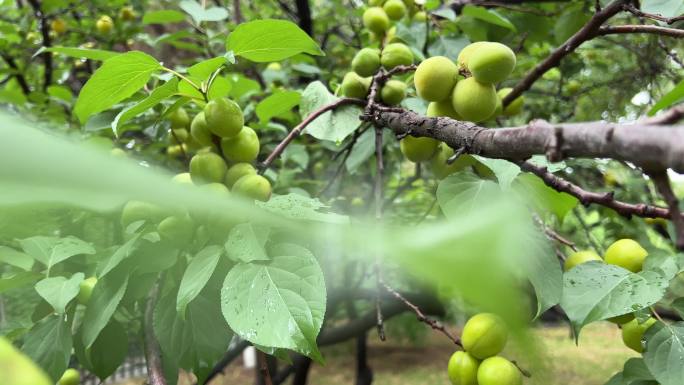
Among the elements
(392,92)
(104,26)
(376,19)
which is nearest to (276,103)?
(392,92)

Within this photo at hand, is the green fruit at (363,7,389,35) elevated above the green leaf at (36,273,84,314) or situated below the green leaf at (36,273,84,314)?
above

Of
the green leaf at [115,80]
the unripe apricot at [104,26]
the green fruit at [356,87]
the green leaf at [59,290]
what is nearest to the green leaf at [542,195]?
the green fruit at [356,87]

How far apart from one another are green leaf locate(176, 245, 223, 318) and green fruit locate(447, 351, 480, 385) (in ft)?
1.60

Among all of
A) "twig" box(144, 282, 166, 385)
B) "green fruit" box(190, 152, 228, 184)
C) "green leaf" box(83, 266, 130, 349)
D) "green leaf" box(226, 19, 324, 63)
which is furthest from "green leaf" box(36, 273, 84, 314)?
→ "green leaf" box(226, 19, 324, 63)

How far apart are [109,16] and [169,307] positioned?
2406 mm

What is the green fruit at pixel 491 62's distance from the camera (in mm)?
779

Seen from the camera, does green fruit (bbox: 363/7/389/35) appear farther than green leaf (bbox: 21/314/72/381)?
Yes

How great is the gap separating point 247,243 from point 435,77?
17.3 inches

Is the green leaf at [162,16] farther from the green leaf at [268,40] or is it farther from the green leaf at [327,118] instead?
the green leaf at [268,40]

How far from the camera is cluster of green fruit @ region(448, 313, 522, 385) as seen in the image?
79 centimetres

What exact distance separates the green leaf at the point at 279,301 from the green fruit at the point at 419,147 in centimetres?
37

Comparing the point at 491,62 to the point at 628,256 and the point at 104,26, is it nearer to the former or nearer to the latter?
the point at 628,256

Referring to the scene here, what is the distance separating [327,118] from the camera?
1.00 meters

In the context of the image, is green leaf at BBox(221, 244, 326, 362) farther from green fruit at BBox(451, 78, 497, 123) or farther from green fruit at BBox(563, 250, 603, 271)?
green fruit at BBox(563, 250, 603, 271)
